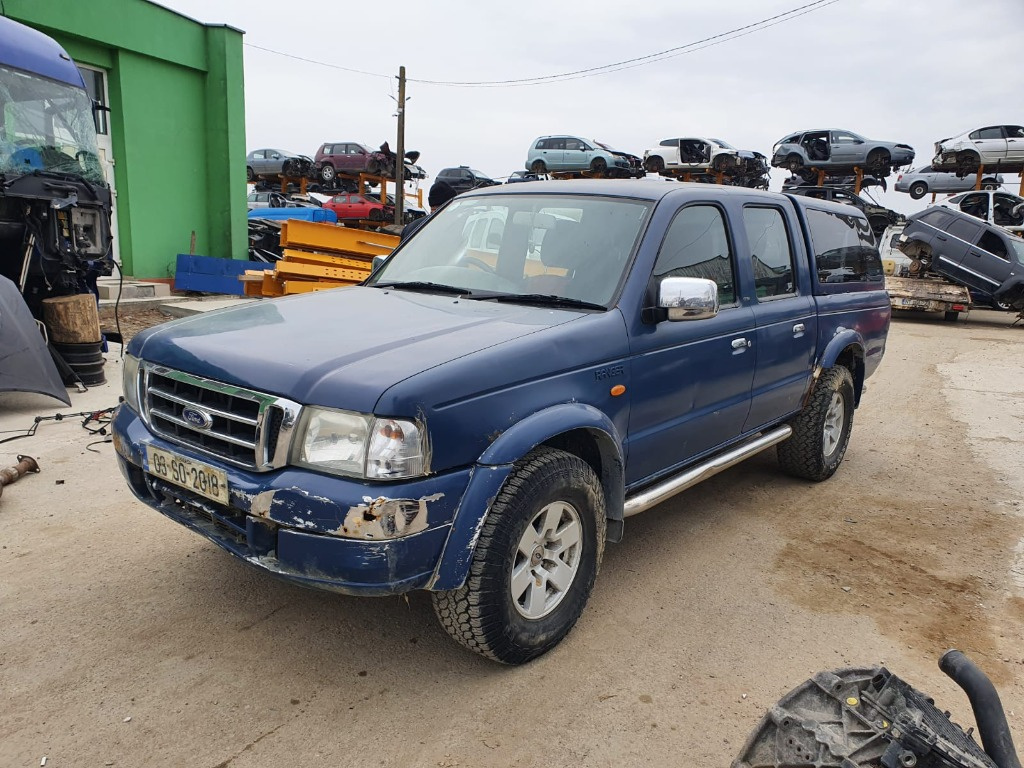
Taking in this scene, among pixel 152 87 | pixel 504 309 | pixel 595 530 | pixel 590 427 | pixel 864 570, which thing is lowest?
pixel 864 570

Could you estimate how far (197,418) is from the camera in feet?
8.89

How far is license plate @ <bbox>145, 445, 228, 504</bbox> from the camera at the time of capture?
2568 mm

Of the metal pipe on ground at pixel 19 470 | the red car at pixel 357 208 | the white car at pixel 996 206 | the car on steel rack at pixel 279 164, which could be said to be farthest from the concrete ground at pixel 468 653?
the car on steel rack at pixel 279 164

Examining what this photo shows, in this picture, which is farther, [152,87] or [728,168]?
[728,168]

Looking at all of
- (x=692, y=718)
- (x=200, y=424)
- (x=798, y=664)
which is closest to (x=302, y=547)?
(x=200, y=424)

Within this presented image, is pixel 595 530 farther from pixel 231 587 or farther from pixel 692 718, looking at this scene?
pixel 231 587

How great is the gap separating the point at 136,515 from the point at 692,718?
3140 millimetres

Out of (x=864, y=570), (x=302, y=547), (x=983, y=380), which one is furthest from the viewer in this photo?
(x=983, y=380)

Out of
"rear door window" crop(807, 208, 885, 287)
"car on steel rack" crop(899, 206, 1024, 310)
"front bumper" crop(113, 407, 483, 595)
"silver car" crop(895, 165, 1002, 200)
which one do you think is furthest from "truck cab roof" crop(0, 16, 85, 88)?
"silver car" crop(895, 165, 1002, 200)

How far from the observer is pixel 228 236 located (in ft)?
45.3

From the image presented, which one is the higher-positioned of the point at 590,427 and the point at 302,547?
the point at 590,427

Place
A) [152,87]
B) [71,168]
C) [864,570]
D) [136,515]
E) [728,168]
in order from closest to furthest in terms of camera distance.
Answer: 1. [864,570]
2. [136,515]
3. [71,168]
4. [152,87]
5. [728,168]

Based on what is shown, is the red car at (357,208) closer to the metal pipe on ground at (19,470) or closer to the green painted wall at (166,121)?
the green painted wall at (166,121)

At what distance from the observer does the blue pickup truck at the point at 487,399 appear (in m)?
2.40
